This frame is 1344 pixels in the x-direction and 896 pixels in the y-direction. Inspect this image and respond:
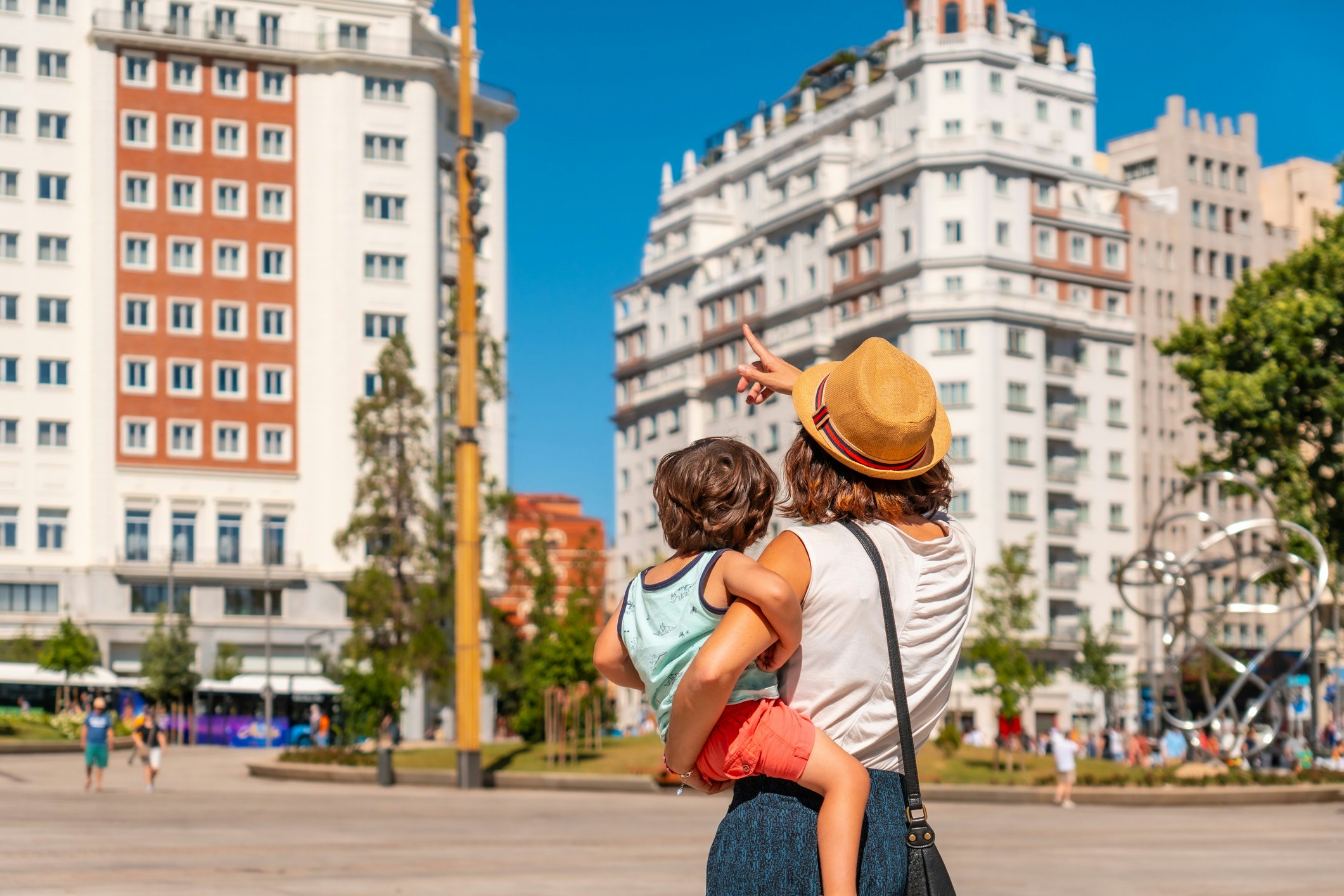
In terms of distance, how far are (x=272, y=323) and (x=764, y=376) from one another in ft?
241

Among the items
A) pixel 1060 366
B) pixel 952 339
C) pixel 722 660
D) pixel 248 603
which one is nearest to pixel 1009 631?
pixel 952 339

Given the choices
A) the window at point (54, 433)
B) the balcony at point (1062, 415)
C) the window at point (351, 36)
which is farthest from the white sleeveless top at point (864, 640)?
the balcony at point (1062, 415)

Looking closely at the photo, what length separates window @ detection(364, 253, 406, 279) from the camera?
75.7 meters

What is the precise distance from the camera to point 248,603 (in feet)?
241

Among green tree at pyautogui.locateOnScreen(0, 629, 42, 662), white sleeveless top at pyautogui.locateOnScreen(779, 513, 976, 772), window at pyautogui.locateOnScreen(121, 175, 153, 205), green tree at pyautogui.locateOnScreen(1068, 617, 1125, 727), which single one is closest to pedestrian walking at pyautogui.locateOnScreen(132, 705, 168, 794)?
white sleeveless top at pyautogui.locateOnScreen(779, 513, 976, 772)

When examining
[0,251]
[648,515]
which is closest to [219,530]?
[0,251]

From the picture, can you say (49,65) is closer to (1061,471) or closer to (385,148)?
(385,148)

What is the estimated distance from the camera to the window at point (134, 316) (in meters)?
72.9

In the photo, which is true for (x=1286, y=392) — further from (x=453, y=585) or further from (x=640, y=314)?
(x=640, y=314)

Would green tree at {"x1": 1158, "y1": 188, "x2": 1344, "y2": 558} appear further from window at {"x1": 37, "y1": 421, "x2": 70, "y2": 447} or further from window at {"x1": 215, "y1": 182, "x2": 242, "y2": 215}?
window at {"x1": 37, "y1": 421, "x2": 70, "y2": 447}

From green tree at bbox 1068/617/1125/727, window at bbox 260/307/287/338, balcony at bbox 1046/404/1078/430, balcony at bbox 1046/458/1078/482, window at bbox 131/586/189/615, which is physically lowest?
green tree at bbox 1068/617/1125/727

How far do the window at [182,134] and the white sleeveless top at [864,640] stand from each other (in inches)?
2956

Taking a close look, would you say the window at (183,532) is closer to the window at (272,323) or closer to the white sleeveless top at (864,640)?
the window at (272,323)

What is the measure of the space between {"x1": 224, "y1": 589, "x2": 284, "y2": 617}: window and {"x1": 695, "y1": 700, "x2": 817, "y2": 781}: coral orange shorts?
71991 millimetres
